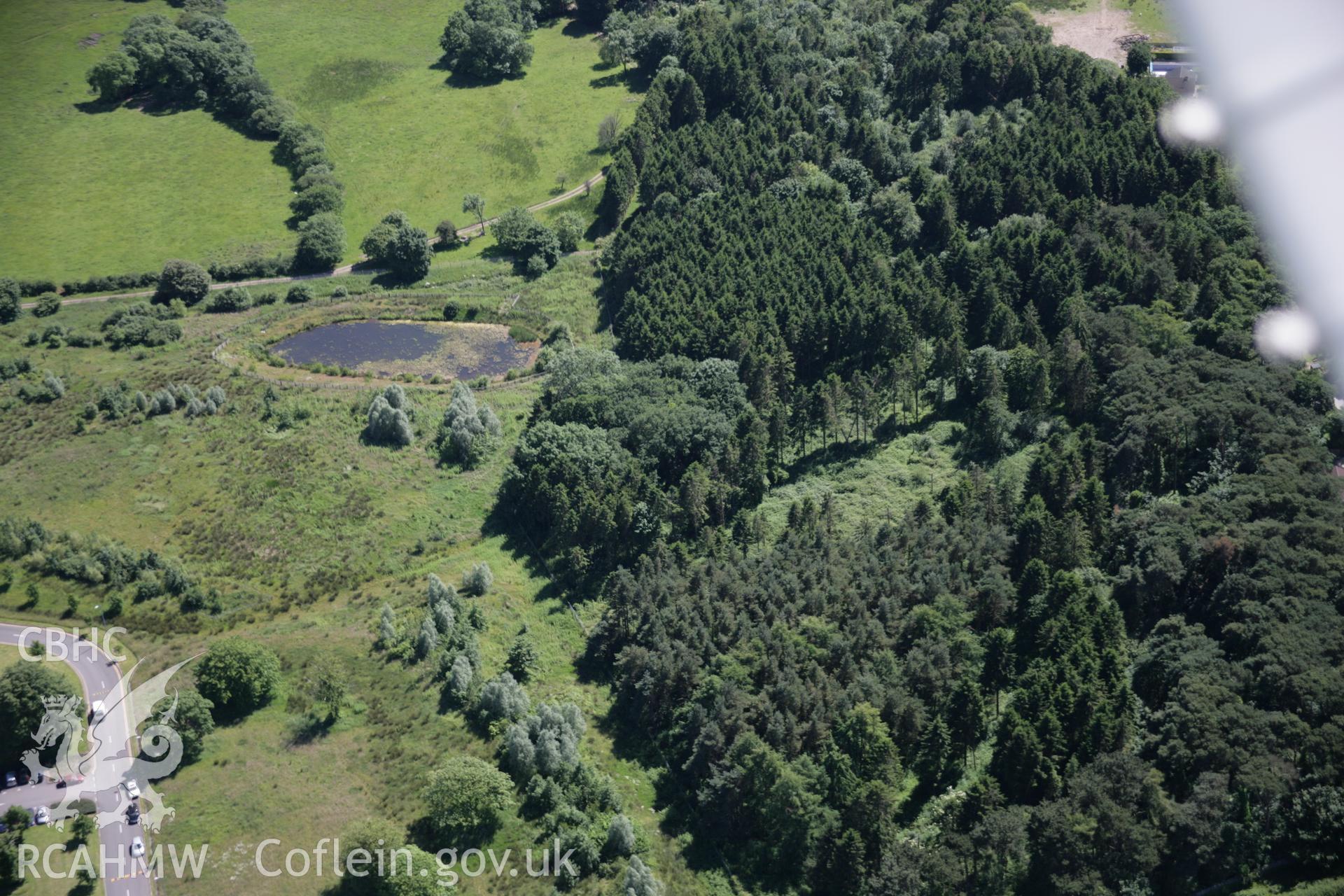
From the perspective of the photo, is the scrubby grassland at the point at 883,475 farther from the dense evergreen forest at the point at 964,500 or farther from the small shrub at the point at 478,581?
the small shrub at the point at 478,581

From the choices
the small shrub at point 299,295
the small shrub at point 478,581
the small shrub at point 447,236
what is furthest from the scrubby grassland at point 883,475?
the small shrub at point 299,295

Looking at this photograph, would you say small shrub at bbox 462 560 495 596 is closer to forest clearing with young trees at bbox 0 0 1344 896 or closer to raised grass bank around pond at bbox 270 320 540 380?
forest clearing with young trees at bbox 0 0 1344 896

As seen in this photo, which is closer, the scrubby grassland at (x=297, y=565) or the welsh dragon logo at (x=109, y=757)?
the welsh dragon logo at (x=109, y=757)

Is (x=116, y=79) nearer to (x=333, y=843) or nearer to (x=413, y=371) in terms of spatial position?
(x=413, y=371)

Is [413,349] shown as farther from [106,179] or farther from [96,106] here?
[96,106]

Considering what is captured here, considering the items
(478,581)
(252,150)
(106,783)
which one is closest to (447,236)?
(252,150)

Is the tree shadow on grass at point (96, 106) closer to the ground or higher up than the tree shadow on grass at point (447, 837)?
higher up

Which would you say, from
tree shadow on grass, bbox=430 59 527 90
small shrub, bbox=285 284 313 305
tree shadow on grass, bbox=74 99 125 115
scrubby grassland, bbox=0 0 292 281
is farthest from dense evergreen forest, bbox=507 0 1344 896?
tree shadow on grass, bbox=74 99 125 115
